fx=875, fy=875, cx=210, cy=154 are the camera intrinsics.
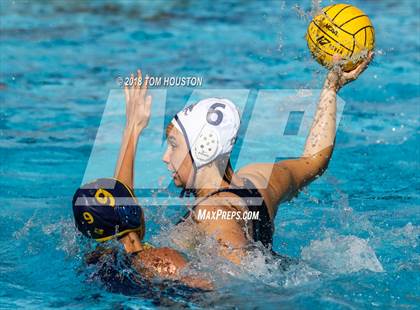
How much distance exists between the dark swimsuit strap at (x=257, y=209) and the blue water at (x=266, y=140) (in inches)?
6.8

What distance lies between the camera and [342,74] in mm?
5406

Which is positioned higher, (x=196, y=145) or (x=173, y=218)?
(x=196, y=145)

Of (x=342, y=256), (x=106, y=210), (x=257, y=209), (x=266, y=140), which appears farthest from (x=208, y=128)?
(x=266, y=140)

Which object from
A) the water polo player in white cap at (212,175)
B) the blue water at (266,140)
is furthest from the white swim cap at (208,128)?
the blue water at (266,140)

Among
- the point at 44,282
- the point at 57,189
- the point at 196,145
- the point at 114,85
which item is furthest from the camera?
the point at 114,85

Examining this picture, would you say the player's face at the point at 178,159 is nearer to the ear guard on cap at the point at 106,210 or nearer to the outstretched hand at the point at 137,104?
the ear guard on cap at the point at 106,210

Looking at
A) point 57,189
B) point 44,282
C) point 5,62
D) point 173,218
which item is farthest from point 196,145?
point 5,62

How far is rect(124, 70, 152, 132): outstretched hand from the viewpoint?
16.4 feet

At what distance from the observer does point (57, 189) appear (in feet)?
25.5

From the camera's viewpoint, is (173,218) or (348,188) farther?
(348,188)

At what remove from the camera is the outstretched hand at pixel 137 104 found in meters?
5.01

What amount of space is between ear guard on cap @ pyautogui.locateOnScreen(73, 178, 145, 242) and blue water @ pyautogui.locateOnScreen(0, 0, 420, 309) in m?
0.40

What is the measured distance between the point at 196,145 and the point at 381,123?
5.43m

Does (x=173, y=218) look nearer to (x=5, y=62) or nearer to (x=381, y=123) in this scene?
(x=381, y=123)
